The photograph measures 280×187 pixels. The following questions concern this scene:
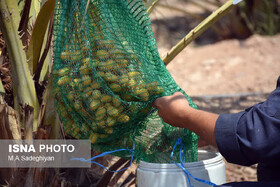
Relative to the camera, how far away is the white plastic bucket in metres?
1.32

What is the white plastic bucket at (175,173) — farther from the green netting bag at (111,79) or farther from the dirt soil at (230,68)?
the dirt soil at (230,68)

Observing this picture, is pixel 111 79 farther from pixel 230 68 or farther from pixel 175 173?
pixel 230 68

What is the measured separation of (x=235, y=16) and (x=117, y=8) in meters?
4.37

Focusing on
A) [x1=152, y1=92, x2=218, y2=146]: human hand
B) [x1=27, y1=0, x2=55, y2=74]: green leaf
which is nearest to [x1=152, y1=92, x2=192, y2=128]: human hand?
[x1=152, y1=92, x2=218, y2=146]: human hand

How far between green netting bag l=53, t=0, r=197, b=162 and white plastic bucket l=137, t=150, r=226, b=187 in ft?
0.39

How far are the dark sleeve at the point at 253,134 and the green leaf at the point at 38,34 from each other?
2.65 ft

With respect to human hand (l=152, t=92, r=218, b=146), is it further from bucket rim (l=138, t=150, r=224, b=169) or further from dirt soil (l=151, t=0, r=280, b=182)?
dirt soil (l=151, t=0, r=280, b=182)

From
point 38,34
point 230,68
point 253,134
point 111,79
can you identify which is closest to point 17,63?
point 38,34

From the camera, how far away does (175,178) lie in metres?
1.32

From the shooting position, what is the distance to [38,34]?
1.59m

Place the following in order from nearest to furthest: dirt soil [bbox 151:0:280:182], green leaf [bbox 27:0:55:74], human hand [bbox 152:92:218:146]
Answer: human hand [bbox 152:92:218:146] < green leaf [bbox 27:0:55:74] < dirt soil [bbox 151:0:280:182]

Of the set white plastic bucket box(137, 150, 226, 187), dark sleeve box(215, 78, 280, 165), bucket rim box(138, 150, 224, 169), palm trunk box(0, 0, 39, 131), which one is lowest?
white plastic bucket box(137, 150, 226, 187)

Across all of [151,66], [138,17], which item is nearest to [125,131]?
[151,66]

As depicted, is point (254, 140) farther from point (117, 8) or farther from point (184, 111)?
point (117, 8)
